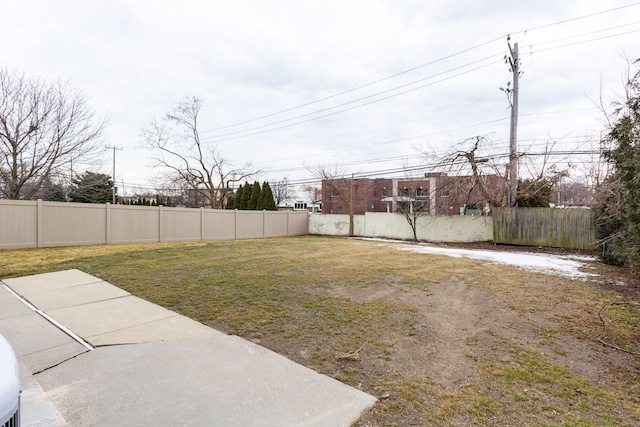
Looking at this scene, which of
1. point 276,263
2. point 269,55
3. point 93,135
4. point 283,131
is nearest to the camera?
point 276,263

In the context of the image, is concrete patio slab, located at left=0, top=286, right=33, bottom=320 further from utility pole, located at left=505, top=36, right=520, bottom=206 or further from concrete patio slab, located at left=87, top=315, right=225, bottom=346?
utility pole, located at left=505, top=36, right=520, bottom=206

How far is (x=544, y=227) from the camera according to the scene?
12.4m

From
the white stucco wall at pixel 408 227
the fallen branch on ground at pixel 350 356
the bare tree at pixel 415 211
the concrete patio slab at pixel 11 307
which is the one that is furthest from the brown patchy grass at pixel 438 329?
the bare tree at pixel 415 211

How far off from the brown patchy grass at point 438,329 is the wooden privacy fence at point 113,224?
462 cm

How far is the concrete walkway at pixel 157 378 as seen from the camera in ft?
7.07

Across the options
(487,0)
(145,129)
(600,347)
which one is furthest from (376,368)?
(145,129)

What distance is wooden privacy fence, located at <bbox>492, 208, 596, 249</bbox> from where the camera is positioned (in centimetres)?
1152

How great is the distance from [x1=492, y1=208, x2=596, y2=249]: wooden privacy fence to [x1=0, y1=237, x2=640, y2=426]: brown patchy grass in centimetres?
591

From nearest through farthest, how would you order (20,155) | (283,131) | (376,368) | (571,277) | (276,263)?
(376,368) → (571,277) → (276,263) → (20,155) → (283,131)

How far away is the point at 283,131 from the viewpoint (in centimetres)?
2334

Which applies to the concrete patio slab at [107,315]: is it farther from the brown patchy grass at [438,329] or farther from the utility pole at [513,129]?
the utility pole at [513,129]

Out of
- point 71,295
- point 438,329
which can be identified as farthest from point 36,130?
point 438,329

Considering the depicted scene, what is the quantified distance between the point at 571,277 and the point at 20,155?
19711mm

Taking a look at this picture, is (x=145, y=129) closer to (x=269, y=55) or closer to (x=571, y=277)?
(x=269, y=55)
